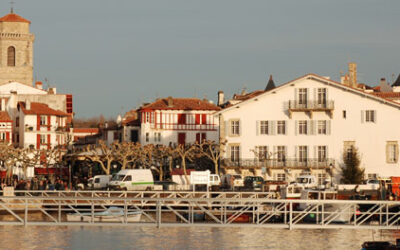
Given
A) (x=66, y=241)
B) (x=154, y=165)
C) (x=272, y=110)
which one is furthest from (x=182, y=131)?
(x=66, y=241)

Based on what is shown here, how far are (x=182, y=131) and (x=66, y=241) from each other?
2114 inches

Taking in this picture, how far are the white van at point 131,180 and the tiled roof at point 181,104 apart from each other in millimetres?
30225

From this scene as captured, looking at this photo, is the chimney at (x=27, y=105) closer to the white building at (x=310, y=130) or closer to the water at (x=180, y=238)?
the white building at (x=310, y=130)

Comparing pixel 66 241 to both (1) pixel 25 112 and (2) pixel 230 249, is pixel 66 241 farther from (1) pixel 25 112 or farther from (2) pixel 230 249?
(1) pixel 25 112

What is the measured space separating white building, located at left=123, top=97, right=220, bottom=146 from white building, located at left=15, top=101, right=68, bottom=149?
997cm

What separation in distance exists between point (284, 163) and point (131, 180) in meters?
14.3

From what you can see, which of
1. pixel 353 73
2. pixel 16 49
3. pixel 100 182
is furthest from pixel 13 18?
pixel 100 182

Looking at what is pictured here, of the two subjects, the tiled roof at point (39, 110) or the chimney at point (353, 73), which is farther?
the tiled roof at point (39, 110)

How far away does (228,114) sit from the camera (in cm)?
8038

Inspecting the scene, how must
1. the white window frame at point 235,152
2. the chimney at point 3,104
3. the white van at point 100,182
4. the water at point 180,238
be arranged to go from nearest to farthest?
the water at point 180,238
the white van at point 100,182
the white window frame at point 235,152
the chimney at point 3,104

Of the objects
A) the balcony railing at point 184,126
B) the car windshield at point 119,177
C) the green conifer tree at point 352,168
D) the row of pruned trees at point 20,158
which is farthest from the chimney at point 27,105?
the green conifer tree at point 352,168

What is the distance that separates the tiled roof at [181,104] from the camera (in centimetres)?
10356

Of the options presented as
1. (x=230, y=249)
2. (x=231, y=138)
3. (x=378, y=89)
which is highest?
(x=378, y=89)

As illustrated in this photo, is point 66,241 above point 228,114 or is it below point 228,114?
below
